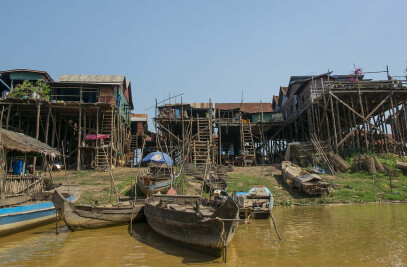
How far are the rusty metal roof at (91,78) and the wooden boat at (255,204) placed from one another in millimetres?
18878

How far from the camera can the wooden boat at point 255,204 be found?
12127 mm

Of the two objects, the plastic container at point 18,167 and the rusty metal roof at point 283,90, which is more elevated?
the rusty metal roof at point 283,90

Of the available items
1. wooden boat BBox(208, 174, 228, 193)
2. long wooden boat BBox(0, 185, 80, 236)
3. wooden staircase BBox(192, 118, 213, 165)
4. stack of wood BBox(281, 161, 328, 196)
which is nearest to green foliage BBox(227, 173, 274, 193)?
wooden boat BBox(208, 174, 228, 193)

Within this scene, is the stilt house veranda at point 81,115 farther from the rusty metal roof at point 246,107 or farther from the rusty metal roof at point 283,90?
the rusty metal roof at point 283,90

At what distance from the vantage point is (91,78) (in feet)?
92.8

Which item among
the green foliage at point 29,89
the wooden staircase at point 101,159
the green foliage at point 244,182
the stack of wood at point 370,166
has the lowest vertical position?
the green foliage at point 244,182

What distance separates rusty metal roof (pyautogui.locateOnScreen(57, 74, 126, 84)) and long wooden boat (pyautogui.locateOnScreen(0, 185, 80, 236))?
16.0 m

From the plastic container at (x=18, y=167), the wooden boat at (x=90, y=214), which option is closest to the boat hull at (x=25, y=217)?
the wooden boat at (x=90, y=214)

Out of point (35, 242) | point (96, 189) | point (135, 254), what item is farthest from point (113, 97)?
point (135, 254)

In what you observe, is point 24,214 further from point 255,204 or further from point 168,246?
point 255,204

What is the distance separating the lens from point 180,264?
21.7 ft

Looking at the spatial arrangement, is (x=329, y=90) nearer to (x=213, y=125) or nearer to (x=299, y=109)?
(x=299, y=109)

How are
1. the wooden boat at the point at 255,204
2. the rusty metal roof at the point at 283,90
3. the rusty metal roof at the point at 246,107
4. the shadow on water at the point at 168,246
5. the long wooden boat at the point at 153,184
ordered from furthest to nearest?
the rusty metal roof at the point at 283,90 → the rusty metal roof at the point at 246,107 → the long wooden boat at the point at 153,184 → the wooden boat at the point at 255,204 → the shadow on water at the point at 168,246

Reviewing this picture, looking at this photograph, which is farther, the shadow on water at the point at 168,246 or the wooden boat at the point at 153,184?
the wooden boat at the point at 153,184
